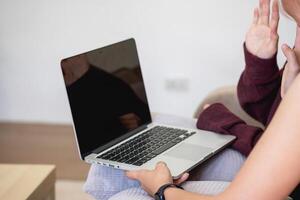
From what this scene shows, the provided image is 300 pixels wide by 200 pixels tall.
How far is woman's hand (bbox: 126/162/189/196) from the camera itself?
3.57ft

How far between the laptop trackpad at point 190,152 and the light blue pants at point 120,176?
0.04 metres

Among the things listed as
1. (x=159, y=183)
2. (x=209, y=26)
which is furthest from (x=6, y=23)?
(x=159, y=183)

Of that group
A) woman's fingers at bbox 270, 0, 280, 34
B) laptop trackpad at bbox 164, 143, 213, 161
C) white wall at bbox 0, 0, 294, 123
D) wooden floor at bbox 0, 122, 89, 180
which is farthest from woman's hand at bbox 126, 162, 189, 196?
white wall at bbox 0, 0, 294, 123

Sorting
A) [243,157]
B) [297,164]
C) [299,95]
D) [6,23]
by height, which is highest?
[6,23]

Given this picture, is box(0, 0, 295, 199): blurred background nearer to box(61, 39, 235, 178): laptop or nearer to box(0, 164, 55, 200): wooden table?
box(0, 164, 55, 200): wooden table

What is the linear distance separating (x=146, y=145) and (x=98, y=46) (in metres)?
1.60

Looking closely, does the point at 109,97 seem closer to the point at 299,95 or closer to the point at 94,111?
the point at 94,111

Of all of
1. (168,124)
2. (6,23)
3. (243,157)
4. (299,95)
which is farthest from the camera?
(6,23)

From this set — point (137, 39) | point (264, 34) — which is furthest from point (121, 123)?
point (137, 39)

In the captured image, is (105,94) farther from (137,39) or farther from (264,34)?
(137,39)

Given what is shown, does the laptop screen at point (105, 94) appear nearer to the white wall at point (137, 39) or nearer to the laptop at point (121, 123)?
the laptop at point (121, 123)

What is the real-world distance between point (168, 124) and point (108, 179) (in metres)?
0.35

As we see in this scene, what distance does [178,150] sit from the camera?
1.33 metres

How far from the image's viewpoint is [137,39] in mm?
2809
